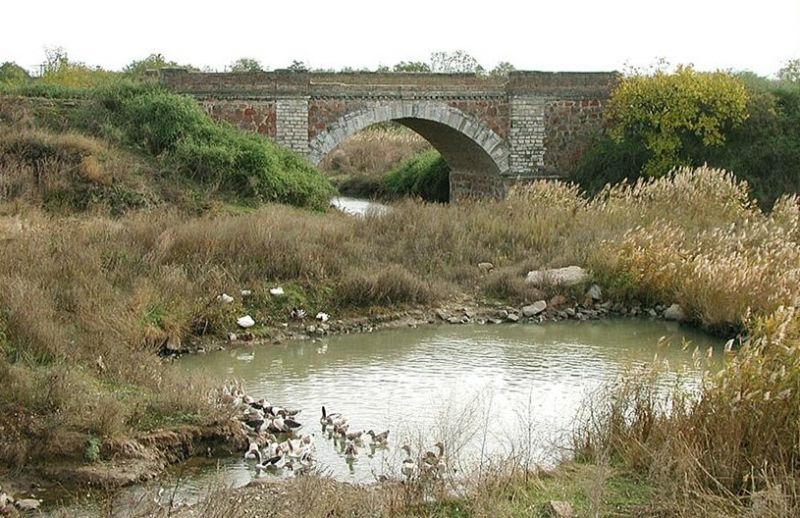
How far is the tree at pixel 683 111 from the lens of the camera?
96.1ft

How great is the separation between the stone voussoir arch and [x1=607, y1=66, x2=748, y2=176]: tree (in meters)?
3.97

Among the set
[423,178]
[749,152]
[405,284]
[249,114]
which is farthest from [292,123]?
[749,152]

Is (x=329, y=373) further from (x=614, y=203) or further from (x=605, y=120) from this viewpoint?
(x=605, y=120)

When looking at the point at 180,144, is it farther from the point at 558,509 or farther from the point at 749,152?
the point at 558,509

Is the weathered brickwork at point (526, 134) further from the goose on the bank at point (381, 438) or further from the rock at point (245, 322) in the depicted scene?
the goose on the bank at point (381, 438)

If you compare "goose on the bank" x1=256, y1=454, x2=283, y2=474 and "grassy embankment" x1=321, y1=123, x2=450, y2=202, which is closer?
"goose on the bank" x1=256, y1=454, x2=283, y2=474

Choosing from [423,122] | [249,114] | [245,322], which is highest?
[249,114]

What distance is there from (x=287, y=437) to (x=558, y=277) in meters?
8.62

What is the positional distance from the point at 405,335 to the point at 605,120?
16.6 metres

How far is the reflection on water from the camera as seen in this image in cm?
1020

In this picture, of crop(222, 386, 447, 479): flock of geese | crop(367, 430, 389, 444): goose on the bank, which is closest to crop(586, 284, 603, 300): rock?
crop(222, 386, 447, 479): flock of geese

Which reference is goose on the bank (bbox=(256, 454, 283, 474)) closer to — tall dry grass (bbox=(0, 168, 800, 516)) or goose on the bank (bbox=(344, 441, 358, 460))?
goose on the bank (bbox=(344, 441, 358, 460))

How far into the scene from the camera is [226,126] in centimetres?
2597

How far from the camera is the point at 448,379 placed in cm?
1369
